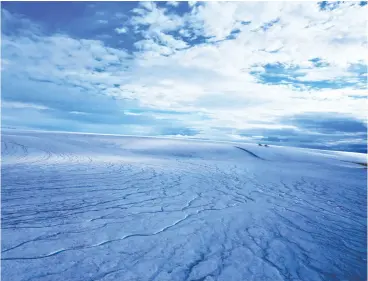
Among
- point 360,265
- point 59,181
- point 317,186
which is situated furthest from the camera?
point 317,186

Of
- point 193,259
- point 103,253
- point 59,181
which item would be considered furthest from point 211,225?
point 59,181

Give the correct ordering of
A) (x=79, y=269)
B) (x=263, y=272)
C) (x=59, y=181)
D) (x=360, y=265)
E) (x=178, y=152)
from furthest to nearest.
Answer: (x=178, y=152), (x=59, y=181), (x=360, y=265), (x=263, y=272), (x=79, y=269)

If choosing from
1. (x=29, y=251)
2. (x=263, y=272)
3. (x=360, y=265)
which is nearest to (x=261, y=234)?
(x=263, y=272)

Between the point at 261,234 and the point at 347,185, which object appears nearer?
the point at 261,234

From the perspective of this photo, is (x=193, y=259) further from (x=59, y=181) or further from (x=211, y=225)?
(x=59, y=181)

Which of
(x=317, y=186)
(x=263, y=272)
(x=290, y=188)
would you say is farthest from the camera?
(x=317, y=186)

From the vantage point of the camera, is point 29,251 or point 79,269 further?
point 29,251

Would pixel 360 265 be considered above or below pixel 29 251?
below

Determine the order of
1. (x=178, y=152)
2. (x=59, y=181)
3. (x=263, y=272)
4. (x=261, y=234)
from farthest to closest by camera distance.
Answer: (x=178, y=152), (x=59, y=181), (x=261, y=234), (x=263, y=272)

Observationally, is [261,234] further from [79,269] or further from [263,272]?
[79,269]
